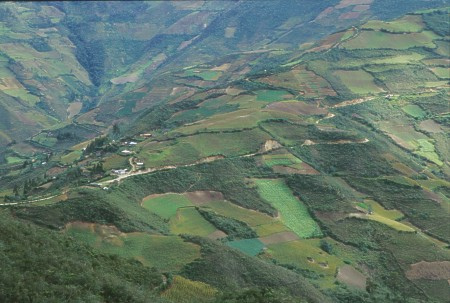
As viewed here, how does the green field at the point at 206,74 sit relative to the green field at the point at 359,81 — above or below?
below

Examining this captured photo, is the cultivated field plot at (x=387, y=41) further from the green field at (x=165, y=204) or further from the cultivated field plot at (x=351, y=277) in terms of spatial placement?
the cultivated field plot at (x=351, y=277)

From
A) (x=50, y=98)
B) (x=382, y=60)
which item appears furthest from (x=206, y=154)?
(x=50, y=98)

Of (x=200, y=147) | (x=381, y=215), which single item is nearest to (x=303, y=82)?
(x=200, y=147)

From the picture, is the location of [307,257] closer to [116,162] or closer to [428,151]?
[116,162]

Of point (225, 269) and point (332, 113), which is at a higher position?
point (225, 269)

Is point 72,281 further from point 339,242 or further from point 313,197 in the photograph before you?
point 313,197

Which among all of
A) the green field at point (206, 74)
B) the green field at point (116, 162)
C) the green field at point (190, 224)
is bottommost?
the green field at point (206, 74)

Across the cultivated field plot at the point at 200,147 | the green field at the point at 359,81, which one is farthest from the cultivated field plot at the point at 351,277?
the green field at the point at 359,81
